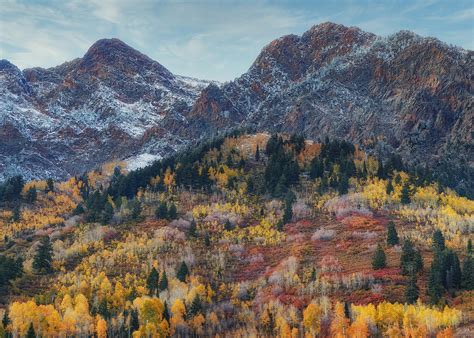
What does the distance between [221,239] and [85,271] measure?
50.3 metres

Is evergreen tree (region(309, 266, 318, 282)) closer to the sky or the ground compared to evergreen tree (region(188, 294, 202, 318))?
closer to the sky

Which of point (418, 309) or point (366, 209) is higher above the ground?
point (366, 209)

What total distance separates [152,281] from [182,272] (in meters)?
Answer: 10.1

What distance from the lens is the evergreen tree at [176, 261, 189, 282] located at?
15661cm

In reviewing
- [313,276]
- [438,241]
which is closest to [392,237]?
[438,241]

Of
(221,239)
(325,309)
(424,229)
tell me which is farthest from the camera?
(221,239)

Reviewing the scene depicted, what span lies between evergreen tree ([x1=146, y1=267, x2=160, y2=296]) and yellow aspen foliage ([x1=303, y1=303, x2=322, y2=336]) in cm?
4772

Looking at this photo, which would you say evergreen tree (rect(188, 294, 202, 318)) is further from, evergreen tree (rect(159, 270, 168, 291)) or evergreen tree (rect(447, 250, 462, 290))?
evergreen tree (rect(447, 250, 462, 290))

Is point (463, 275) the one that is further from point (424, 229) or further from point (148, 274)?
point (148, 274)

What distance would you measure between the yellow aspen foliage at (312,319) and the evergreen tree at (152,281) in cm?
4772

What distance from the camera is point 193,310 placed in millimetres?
138000

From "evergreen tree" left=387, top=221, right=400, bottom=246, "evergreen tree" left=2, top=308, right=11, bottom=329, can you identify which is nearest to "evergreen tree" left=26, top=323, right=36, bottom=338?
"evergreen tree" left=2, top=308, right=11, bottom=329

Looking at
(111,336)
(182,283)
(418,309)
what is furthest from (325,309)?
(111,336)

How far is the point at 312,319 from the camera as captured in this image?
123500 millimetres
